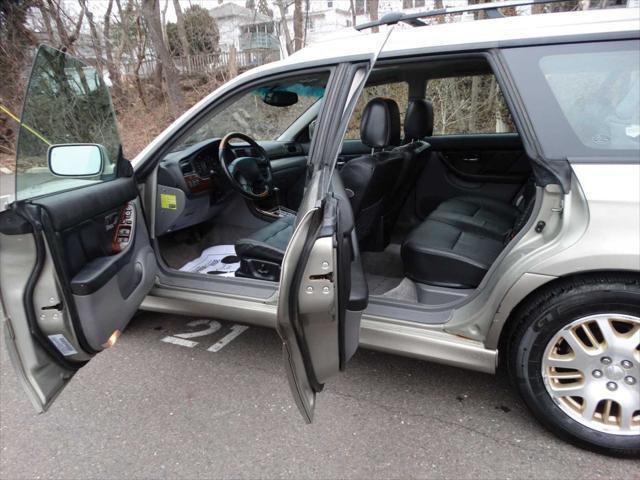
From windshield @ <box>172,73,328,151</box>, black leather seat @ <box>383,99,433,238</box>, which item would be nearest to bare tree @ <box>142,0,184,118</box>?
windshield @ <box>172,73,328,151</box>

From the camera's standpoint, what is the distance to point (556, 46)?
1644mm

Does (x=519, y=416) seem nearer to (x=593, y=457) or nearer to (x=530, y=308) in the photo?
(x=593, y=457)

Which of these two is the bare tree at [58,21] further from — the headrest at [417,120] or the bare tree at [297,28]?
the bare tree at [297,28]

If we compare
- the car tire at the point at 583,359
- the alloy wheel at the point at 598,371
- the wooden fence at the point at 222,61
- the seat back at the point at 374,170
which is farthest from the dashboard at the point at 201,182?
the wooden fence at the point at 222,61

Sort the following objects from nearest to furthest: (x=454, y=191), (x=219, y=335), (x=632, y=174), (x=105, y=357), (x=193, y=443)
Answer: (x=632, y=174) → (x=193, y=443) → (x=105, y=357) → (x=219, y=335) → (x=454, y=191)

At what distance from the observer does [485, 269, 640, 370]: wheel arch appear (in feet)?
5.13

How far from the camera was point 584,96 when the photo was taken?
1644mm

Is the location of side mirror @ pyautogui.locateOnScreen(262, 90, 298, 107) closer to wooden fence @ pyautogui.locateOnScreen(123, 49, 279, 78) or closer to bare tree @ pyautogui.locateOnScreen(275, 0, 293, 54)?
bare tree @ pyautogui.locateOnScreen(275, 0, 293, 54)

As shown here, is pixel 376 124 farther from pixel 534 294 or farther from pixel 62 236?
pixel 62 236

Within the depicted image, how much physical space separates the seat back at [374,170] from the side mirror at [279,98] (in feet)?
2.36

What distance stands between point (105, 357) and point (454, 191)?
2.88 metres

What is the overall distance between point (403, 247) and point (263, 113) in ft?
5.64

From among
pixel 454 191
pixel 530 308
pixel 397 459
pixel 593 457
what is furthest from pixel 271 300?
pixel 454 191

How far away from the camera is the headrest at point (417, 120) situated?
119 inches
